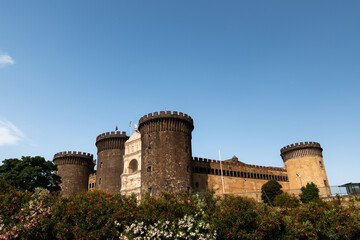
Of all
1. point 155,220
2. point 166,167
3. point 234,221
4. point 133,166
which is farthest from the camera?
point 133,166

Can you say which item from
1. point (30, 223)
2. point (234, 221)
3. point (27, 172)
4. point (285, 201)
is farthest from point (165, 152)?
point (30, 223)

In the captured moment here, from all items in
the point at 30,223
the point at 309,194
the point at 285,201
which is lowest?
the point at 30,223

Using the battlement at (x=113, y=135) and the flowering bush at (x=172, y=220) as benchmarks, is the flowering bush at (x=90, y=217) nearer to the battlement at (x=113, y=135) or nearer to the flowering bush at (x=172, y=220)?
the flowering bush at (x=172, y=220)

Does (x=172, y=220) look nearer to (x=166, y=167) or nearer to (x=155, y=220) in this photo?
(x=155, y=220)

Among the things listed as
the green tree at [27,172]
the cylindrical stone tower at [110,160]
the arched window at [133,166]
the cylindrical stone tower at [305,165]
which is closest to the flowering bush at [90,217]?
the green tree at [27,172]

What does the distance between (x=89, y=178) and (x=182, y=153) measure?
82.6 feet

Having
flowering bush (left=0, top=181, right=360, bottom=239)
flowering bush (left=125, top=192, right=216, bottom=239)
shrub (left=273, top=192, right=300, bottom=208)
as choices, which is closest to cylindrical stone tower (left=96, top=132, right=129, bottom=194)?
shrub (left=273, top=192, right=300, bottom=208)

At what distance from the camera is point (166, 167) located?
43281mm

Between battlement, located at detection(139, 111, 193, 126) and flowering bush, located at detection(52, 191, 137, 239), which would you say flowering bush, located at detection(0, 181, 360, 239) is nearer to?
flowering bush, located at detection(52, 191, 137, 239)

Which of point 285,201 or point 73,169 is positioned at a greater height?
point 73,169

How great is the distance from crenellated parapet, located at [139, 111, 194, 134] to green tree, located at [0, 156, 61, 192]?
1541cm

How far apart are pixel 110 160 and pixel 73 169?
10.9 meters

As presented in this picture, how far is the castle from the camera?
44094 mm

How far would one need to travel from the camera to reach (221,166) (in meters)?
54.8
